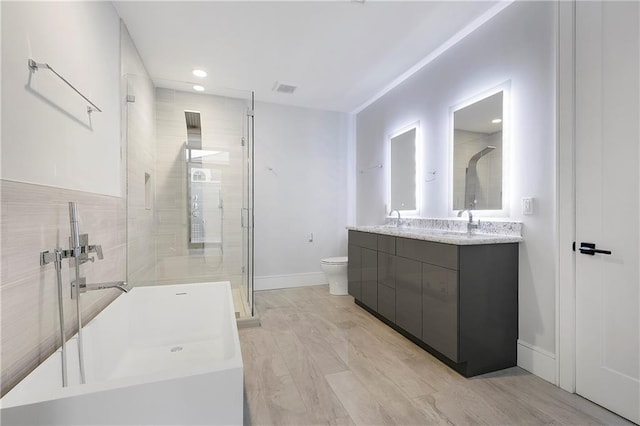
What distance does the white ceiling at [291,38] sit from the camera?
222 cm

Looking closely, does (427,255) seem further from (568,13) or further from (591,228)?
(568,13)

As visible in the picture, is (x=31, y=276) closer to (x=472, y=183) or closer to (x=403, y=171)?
(x=472, y=183)

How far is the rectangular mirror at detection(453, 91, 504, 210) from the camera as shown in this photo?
7.48 ft

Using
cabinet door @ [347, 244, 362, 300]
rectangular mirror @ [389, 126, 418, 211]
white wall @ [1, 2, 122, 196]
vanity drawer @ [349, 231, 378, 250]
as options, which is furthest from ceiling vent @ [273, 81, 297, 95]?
cabinet door @ [347, 244, 362, 300]

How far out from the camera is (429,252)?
2195mm

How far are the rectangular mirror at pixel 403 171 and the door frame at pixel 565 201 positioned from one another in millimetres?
1448

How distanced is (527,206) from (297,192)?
289 centimetres

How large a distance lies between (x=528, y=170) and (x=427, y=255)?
2.92ft

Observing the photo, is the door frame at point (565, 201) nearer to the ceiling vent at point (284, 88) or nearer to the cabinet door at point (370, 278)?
the cabinet door at point (370, 278)

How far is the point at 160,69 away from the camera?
316 cm

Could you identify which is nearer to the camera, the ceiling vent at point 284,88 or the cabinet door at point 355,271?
the cabinet door at point 355,271

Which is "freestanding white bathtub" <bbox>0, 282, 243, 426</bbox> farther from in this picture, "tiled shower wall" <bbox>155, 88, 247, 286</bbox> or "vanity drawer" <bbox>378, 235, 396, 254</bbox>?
"vanity drawer" <bbox>378, 235, 396, 254</bbox>

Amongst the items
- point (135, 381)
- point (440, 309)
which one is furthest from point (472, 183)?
point (135, 381)

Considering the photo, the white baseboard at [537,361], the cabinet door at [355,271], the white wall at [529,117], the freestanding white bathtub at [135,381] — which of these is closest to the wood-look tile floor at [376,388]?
the white baseboard at [537,361]
